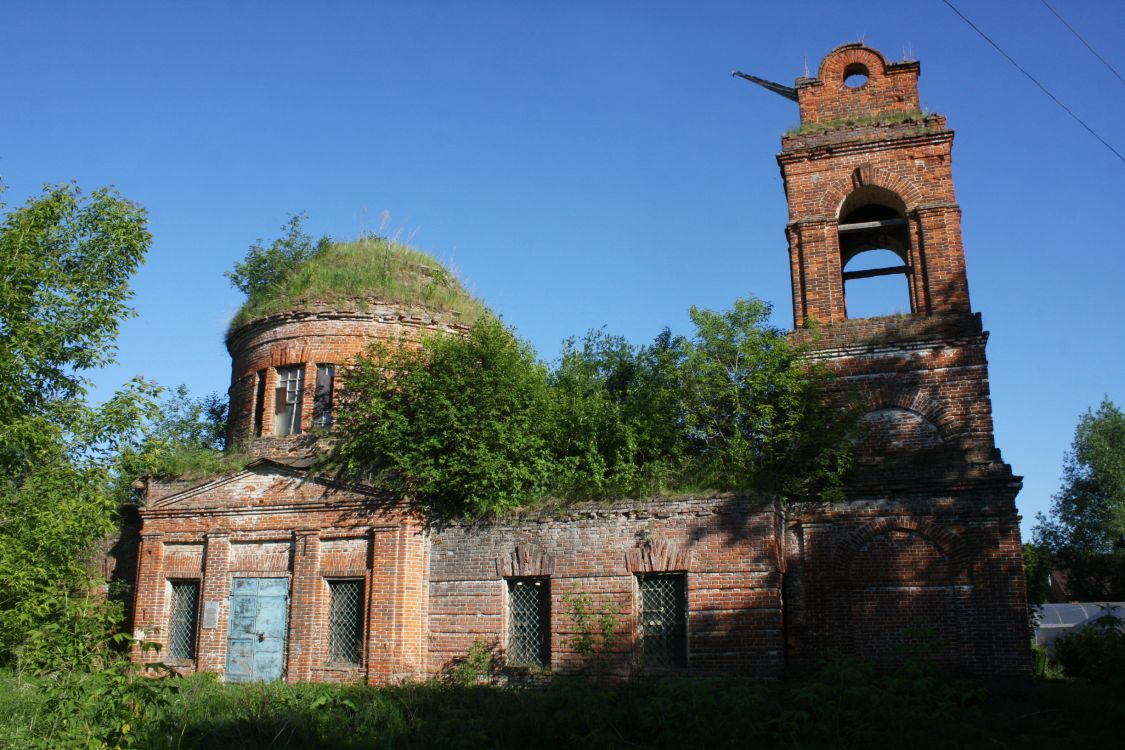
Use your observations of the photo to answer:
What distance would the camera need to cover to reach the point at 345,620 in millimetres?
15648

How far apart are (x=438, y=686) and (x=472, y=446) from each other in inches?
150

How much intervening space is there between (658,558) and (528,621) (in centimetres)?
241

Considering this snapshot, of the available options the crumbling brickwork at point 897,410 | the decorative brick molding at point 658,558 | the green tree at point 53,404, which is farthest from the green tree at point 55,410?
the crumbling brickwork at point 897,410

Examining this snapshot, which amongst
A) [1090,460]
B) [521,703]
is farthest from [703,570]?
[1090,460]

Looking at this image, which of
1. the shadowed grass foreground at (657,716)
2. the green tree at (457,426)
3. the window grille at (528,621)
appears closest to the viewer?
the shadowed grass foreground at (657,716)

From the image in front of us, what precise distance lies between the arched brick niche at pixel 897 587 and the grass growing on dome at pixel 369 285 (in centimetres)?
907

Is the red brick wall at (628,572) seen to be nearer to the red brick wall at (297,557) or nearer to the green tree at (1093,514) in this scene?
the red brick wall at (297,557)

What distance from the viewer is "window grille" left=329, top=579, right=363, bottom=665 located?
15.4 m

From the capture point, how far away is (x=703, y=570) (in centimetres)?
1373

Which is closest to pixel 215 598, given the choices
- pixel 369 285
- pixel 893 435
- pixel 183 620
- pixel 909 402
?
pixel 183 620

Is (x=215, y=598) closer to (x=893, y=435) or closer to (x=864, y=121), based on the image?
(x=893, y=435)

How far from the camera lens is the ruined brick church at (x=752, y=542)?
13656mm

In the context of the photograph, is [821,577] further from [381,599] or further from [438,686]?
[381,599]

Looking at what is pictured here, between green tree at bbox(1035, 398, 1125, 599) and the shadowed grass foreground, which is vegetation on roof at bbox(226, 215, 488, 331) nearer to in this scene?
the shadowed grass foreground
